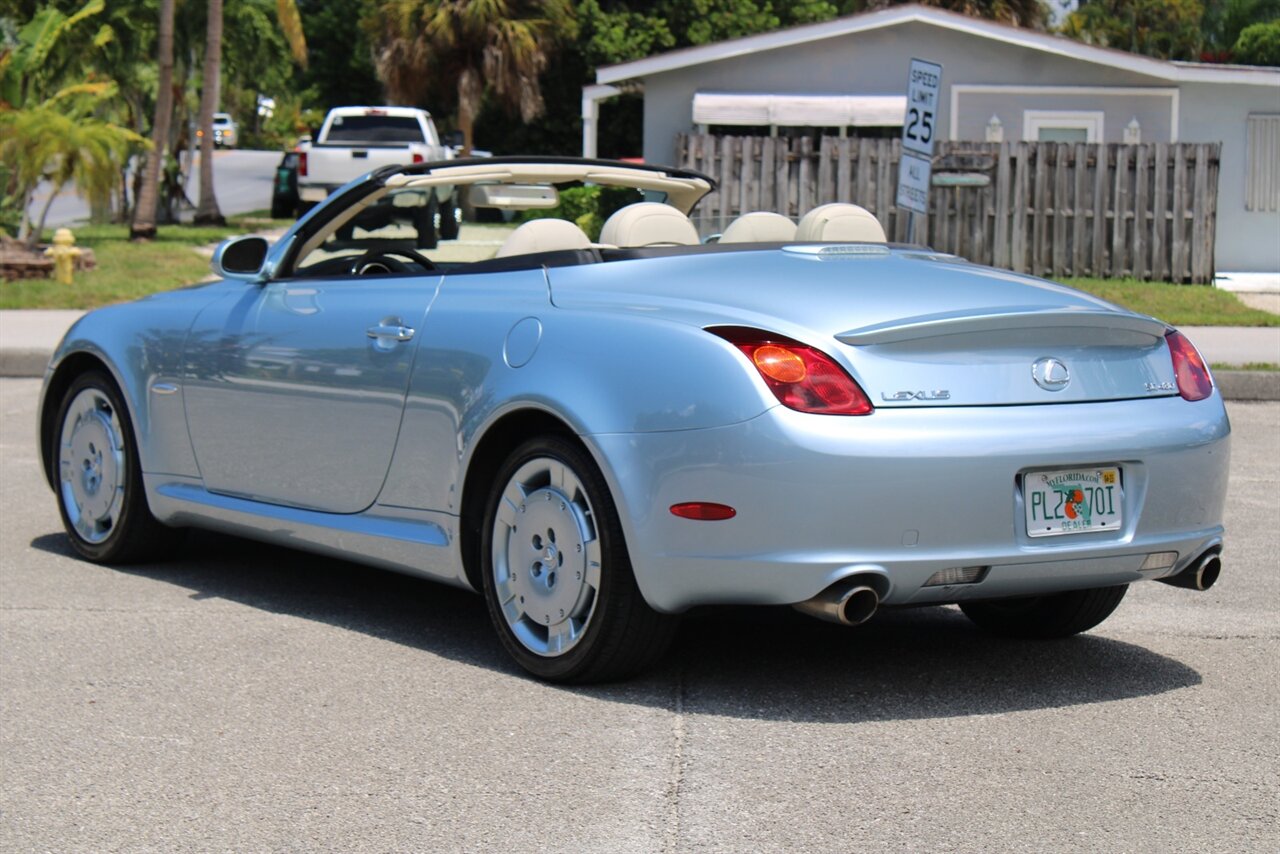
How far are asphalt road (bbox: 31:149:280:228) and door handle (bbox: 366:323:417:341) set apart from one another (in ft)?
81.8

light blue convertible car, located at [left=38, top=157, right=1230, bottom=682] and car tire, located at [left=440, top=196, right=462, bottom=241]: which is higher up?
car tire, located at [left=440, top=196, right=462, bottom=241]

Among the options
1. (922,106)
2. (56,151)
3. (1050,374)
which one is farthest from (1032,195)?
(1050,374)

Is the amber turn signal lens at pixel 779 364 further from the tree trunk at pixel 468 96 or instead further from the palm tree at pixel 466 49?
the tree trunk at pixel 468 96

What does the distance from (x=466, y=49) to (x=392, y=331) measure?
33515 millimetres

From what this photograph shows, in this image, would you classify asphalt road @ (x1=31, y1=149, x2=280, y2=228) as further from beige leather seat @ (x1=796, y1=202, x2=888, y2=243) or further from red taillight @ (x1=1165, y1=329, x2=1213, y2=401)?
red taillight @ (x1=1165, y1=329, x2=1213, y2=401)

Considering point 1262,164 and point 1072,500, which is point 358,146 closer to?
point 1262,164

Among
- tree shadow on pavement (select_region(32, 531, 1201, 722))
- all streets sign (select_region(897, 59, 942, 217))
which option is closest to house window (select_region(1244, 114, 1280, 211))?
Answer: all streets sign (select_region(897, 59, 942, 217))

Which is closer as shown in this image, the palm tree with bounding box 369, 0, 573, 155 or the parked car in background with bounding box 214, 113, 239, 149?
the palm tree with bounding box 369, 0, 573, 155

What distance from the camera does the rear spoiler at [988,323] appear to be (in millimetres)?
4824

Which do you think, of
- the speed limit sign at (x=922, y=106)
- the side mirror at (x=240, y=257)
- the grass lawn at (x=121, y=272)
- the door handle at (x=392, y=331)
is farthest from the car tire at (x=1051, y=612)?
the grass lawn at (x=121, y=272)

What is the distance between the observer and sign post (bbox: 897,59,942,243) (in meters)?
13.5

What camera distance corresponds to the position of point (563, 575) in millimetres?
5148

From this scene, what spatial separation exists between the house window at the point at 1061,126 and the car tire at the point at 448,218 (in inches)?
803

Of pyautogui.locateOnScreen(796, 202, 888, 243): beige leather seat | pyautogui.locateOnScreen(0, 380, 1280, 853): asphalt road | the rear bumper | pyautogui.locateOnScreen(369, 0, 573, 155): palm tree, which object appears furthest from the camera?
pyautogui.locateOnScreen(369, 0, 573, 155): palm tree
